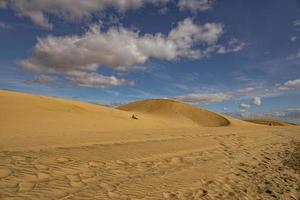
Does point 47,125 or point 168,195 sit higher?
point 47,125

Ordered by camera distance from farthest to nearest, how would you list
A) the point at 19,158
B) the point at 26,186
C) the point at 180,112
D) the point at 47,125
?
the point at 180,112, the point at 47,125, the point at 19,158, the point at 26,186

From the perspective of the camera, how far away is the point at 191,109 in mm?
53844

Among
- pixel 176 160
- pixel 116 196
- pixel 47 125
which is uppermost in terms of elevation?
pixel 47 125

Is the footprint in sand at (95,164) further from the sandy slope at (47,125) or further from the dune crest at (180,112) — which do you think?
the dune crest at (180,112)

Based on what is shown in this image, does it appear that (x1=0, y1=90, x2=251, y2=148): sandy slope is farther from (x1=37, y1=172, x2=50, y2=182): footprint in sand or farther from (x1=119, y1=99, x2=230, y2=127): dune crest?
(x1=119, y1=99, x2=230, y2=127): dune crest

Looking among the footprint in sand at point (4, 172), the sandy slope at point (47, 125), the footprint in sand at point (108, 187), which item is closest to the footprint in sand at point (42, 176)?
the footprint in sand at point (4, 172)

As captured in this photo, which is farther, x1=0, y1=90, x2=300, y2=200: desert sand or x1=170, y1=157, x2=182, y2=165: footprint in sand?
x1=170, y1=157, x2=182, y2=165: footprint in sand

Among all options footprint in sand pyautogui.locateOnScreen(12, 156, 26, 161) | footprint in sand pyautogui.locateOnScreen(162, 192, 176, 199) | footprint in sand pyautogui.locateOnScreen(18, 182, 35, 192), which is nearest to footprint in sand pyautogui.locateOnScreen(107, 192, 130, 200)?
footprint in sand pyautogui.locateOnScreen(162, 192, 176, 199)

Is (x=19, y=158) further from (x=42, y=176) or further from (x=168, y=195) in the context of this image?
(x=168, y=195)

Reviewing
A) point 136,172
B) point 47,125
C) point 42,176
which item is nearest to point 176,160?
point 136,172

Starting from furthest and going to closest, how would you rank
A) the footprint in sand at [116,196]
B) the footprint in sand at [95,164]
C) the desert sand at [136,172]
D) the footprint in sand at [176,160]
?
the footprint in sand at [176,160] < the footprint in sand at [95,164] < the desert sand at [136,172] < the footprint in sand at [116,196]

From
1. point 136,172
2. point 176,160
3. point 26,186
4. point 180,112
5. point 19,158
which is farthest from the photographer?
point 180,112

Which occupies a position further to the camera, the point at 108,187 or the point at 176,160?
the point at 176,160

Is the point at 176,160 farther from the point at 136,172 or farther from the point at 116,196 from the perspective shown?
the point at 116,196
